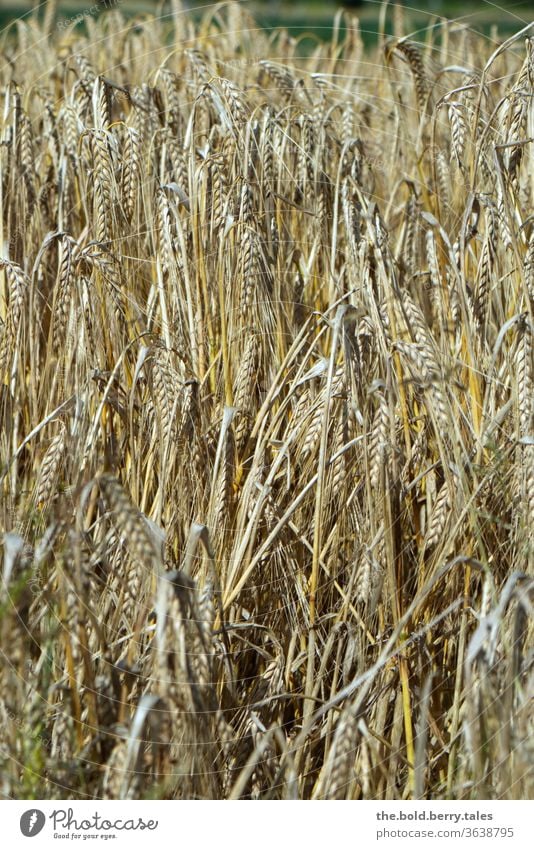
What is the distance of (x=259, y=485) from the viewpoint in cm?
81

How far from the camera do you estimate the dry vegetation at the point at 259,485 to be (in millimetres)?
691

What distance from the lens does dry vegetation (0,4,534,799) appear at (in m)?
0.69

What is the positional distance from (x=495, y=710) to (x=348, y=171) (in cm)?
82
